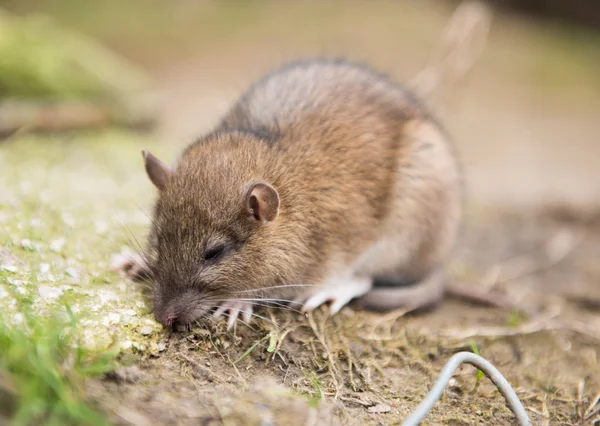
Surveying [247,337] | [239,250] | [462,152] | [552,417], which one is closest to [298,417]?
[247,337]

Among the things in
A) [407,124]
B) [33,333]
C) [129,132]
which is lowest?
[33,333]

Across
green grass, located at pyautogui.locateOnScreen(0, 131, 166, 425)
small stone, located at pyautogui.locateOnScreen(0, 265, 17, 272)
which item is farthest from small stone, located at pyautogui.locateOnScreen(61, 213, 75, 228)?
small stone, located at pyautogui.locateOnScreen(0, 265, 17, 272)

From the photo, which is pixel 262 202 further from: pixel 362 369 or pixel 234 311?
pixel 362 369

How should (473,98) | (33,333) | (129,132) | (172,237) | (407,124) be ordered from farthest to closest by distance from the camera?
1. (473,98)
2. (129,132)
3. (407,124)
4. (172,237)
5. (33,333)

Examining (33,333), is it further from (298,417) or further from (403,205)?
(403,205)

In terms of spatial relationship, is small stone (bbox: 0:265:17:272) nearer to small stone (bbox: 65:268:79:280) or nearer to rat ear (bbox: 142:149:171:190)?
small stone (bbox: 65:268:79:280)

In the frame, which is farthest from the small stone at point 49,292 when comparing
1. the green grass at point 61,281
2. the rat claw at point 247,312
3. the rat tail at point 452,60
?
the rat tail at point 452,60
